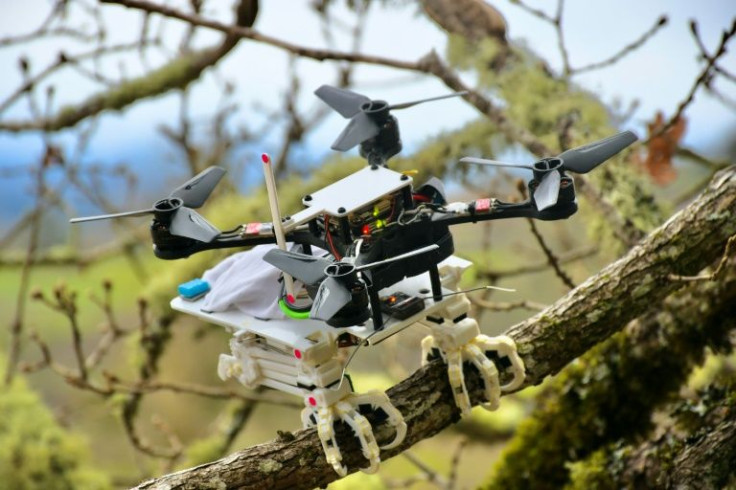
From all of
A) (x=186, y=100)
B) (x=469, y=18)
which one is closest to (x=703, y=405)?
(x=469, y=18)

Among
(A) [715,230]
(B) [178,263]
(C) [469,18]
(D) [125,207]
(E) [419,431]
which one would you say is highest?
(D) [125,207]

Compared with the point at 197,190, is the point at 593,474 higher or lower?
lower

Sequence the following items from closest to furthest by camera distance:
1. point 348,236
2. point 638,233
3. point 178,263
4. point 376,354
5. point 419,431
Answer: point 348,236 → point 419,431 → point 638,233 → point 178,263 → point 376,354

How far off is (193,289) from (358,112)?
1.62 ft

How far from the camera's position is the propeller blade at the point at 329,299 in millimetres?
1348

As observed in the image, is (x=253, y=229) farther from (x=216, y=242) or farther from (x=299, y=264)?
(x=299, y=264)

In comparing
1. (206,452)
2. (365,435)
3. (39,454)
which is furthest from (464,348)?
(39,454)

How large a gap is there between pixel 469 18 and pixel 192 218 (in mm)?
1572

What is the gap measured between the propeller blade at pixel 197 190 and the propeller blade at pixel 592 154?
2.22 ft

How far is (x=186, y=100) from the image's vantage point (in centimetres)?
350

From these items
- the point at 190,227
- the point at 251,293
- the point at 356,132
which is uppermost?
the point at 356,132

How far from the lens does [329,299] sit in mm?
1357

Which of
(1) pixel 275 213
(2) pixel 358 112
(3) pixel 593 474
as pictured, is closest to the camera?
(1) pixel 275 213

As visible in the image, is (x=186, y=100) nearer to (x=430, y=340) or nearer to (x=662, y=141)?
(x=662, y=141)
